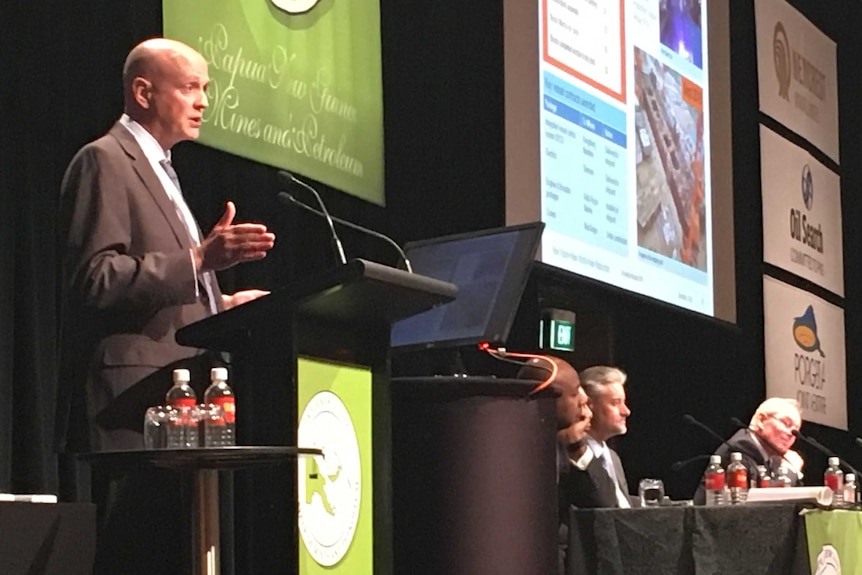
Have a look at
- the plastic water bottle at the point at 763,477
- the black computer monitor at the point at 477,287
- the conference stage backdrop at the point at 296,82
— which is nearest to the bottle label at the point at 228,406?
the black computer monitor at the point at 477,287

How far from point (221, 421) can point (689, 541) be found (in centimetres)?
177

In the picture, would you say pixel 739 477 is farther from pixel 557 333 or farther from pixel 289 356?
pixel 289 356

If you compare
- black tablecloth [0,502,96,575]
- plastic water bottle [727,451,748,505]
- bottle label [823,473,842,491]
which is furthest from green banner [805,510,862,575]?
black tablecloth [0,502,96,575]

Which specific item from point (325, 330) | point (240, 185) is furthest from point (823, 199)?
point (325, 330)

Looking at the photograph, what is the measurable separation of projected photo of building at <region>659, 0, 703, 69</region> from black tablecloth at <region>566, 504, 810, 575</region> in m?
2.26

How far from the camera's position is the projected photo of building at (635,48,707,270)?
197 inches

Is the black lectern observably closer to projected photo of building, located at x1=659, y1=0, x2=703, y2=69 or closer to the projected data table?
the projected data table

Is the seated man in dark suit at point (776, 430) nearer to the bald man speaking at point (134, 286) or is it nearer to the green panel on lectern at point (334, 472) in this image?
the bald man speaking at point (134, 286)

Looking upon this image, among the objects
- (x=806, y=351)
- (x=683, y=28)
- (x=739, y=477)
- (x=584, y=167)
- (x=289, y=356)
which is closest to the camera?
(x=289, y=356)

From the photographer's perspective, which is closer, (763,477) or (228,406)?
(228,406)

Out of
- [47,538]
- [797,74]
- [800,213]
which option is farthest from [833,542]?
[797,74]

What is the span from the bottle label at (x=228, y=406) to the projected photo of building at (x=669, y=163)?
2.99 metres

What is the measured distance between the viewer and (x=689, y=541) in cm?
354

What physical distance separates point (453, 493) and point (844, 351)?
A: 5.19 meters
